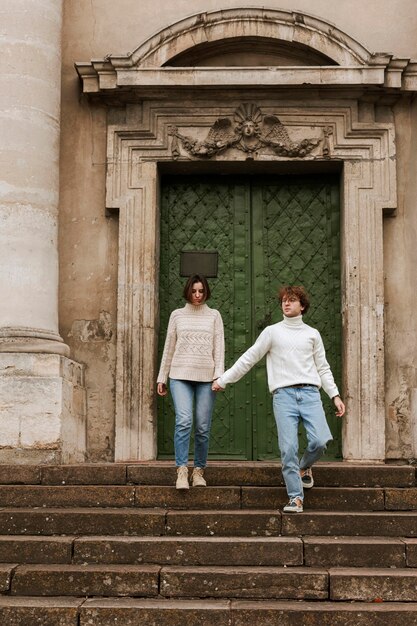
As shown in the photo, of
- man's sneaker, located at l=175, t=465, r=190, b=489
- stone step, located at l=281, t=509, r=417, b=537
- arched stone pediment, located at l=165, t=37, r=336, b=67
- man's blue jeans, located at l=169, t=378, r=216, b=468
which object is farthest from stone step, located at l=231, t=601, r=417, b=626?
arched stone pediment, located at l=165, t=37, r=336, b=67

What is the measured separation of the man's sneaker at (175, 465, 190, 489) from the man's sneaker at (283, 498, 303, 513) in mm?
785

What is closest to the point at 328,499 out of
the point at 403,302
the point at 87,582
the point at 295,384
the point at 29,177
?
the point at 295,384

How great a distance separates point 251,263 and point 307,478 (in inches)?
132

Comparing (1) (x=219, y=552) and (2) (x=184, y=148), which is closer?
(1) (x=219, y=552)

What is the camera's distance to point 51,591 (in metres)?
6.00

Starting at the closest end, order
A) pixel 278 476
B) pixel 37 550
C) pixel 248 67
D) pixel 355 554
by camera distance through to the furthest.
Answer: pixel 355 554 < pixel 37 550 < pixel 278 476 < pixel 248 67

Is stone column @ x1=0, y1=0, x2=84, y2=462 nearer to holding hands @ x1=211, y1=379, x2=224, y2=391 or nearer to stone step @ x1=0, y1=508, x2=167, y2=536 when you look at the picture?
stone step @ x1=0, y1=508, x2=167, y2=536

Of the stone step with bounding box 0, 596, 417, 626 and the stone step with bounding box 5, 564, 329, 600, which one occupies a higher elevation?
the stone step with bounding box 5, 564, 329, 600

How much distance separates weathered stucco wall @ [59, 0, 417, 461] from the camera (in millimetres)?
9530

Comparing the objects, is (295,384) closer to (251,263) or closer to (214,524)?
(214,524)

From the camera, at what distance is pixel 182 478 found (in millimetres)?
7137

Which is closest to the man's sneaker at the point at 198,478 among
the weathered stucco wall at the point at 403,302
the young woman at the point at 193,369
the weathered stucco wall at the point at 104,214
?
the young woman at the point at 193,369

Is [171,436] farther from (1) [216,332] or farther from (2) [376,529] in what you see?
(2) [376,529]

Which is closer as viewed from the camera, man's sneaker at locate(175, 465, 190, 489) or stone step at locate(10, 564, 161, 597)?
stone step at locate(10, 564, 161, 597)
